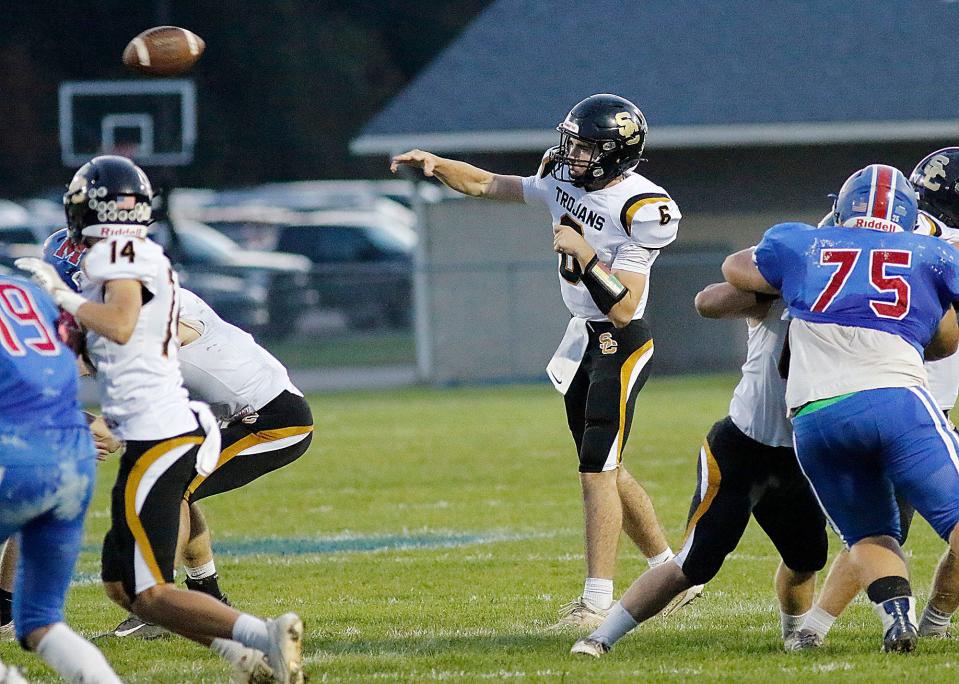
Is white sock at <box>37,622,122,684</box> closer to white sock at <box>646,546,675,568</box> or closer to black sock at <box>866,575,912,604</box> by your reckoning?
black sock at <box>866,575,912,604</box>

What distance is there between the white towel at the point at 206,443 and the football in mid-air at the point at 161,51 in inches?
112

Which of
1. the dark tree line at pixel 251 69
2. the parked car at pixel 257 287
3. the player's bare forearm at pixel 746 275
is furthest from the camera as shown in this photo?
the dark tree line at pixel 251 69

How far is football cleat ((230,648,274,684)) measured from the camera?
4.97m

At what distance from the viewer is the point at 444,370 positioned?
19.9m

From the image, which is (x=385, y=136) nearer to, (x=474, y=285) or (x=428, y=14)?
(x=474, y=285)

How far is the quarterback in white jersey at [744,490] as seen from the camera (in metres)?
5.46

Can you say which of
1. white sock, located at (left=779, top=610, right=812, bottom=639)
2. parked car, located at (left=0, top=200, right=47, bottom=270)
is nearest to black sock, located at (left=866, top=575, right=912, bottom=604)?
white sock, located at (left=779, top=610, right=812, bottom=639)

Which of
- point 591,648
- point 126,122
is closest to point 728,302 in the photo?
point 591,648

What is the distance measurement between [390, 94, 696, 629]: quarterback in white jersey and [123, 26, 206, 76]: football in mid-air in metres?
1.91

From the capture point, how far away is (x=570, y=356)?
6.77m

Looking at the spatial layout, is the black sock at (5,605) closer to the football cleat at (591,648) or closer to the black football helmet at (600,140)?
the football cleat at (591,648)

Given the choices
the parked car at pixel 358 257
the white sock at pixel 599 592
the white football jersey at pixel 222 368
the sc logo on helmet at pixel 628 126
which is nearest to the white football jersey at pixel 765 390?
the white sock at pixel 599 592

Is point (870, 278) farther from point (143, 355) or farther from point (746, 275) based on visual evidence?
point (143, 355)

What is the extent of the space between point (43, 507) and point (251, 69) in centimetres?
3227
